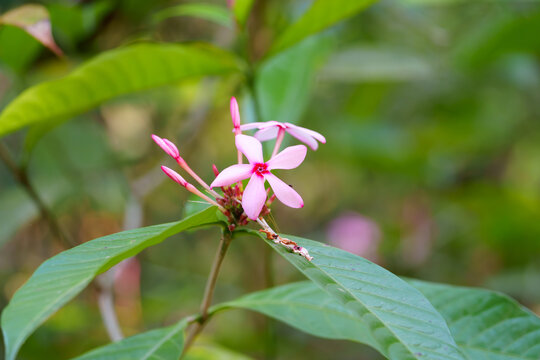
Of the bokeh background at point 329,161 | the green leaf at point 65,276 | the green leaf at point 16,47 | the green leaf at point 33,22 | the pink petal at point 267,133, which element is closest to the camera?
the green leaf at point 65,276

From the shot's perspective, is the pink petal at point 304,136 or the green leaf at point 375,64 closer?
the pink petal at point 304,136

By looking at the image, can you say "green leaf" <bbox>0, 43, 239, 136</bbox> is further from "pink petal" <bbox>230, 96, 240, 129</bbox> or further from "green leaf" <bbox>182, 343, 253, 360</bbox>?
"green leaf" <bbox>182, 343, 253, 360</bbox>

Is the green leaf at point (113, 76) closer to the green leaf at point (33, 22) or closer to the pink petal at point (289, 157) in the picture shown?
the green leaf at point (33, 22)

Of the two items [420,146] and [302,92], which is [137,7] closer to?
[302,92]

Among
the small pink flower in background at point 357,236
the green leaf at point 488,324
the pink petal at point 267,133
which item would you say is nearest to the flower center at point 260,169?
the pink petal at point 267,133

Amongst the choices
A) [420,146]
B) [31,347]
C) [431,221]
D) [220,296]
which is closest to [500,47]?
[420,146]

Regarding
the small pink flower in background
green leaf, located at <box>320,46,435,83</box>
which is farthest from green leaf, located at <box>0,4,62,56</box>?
the small pink flower in background
